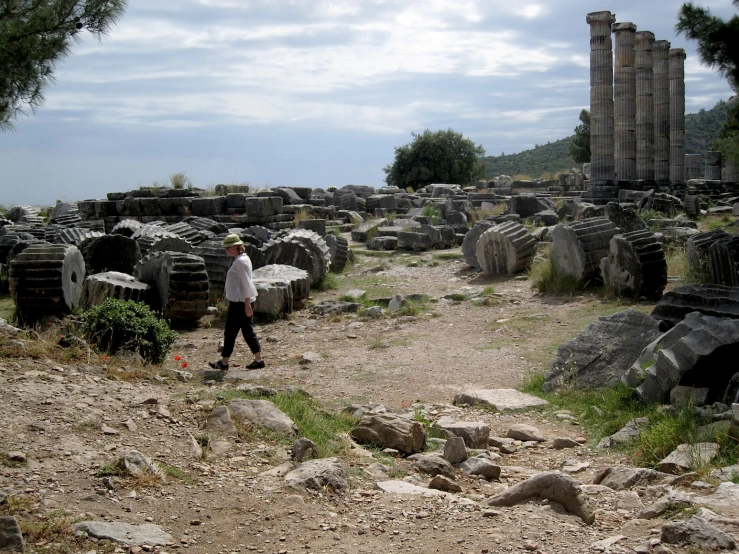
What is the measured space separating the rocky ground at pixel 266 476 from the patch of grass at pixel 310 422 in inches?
4.8

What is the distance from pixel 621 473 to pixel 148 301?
8.28 m

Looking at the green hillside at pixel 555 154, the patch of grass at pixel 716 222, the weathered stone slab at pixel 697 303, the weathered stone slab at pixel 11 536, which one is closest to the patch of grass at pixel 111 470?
the weathered stone slab at pixel 11 536

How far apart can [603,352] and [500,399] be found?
3.72ft

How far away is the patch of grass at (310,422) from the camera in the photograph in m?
6.16

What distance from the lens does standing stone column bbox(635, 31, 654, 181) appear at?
3169 cm

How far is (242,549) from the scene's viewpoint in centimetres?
435

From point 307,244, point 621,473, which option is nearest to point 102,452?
point 621,473

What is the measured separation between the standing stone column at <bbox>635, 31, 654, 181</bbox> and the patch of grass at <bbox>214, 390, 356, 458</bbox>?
26.7 metres

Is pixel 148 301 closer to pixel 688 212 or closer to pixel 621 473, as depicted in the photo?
pixel 621 473

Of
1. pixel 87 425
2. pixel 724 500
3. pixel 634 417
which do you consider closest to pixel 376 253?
pixel 634 417

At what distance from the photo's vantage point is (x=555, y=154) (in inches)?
3310

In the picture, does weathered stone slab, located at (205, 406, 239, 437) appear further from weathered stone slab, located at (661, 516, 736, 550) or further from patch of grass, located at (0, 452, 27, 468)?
weathered stone slab, located at (661, 516, 736, 550)

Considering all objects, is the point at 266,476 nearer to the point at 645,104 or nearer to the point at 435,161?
the point at 645,104

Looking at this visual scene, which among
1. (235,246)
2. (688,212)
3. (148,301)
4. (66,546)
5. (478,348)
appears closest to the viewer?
(66,546)
